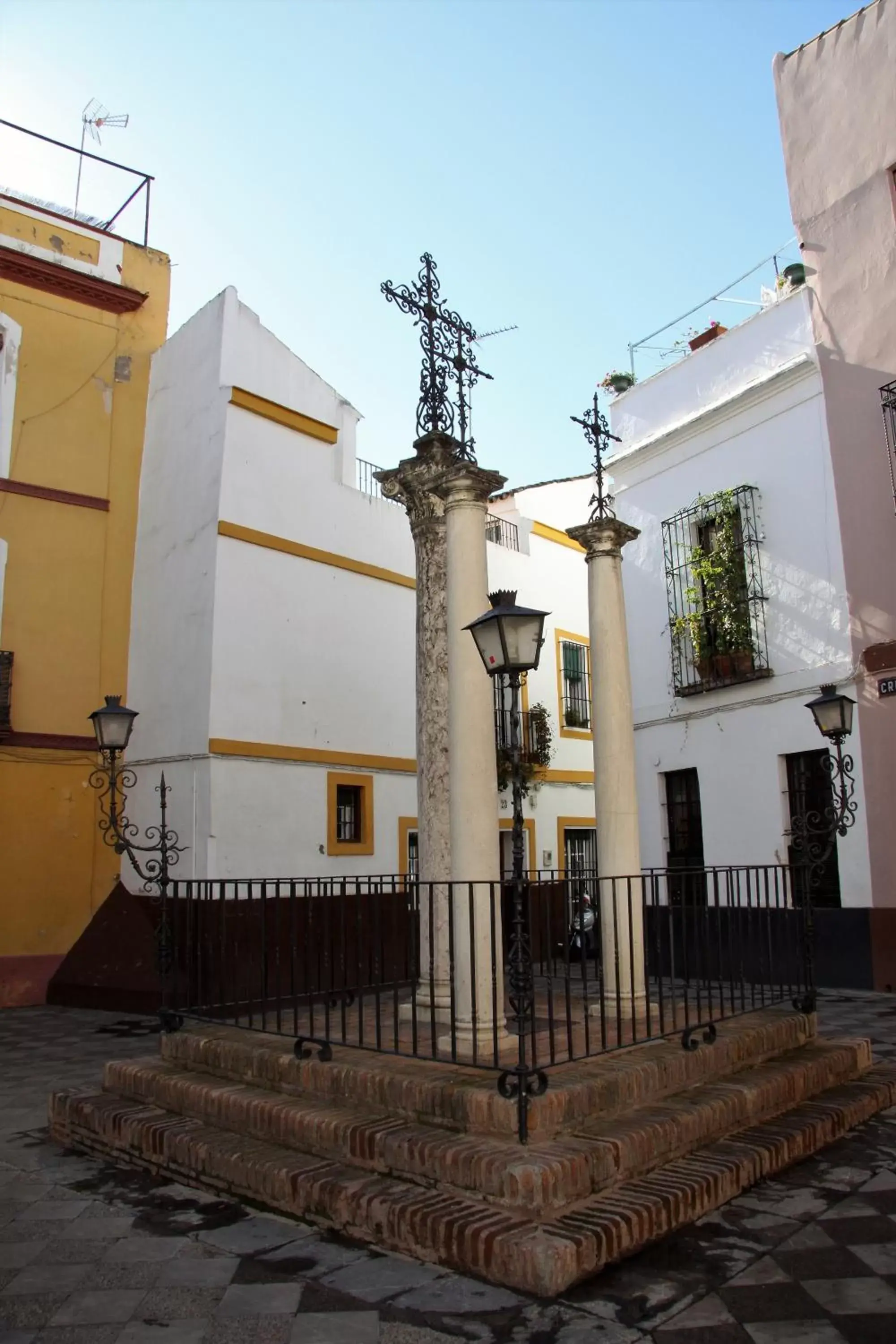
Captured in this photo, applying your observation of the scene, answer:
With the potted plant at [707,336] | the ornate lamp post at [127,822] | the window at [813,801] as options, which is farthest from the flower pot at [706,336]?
the ornate lamp post at [127,822]

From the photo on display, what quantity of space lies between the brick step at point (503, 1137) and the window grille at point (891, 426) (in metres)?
6.66

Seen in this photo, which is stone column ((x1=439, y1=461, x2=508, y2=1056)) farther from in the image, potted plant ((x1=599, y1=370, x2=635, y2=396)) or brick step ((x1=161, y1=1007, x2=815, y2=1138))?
potted plant ((x1=599, y1=370, x2=635, y2=396))

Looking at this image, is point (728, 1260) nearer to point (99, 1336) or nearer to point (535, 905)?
point (99, 1336)

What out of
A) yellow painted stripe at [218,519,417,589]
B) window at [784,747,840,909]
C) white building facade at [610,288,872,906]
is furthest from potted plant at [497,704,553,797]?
window at [784,747,840,909]

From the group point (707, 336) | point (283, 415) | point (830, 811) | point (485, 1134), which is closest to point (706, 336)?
point (707, 336)

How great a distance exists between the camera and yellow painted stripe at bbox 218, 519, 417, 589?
1227 cm

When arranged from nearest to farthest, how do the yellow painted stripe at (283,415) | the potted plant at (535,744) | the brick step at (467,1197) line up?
the brick step at (467,1197) < the yellow painted stripe at (283,415) < the potted plant at (535,744)

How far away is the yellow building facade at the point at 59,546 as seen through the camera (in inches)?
484

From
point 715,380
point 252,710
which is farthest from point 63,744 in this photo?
point 715,380

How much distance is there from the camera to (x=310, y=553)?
1316 cm

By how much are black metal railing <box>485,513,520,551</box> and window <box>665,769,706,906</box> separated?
219 inches

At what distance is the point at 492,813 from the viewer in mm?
5969

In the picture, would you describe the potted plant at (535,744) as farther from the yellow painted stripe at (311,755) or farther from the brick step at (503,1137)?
the brick step at (503,1137)

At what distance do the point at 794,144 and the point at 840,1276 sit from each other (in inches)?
497
